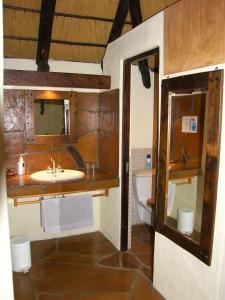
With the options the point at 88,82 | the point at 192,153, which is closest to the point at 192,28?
the point at 192,153

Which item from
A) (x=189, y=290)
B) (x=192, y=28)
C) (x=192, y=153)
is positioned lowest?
(x=189, y=290)

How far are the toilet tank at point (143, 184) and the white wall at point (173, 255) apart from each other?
1.47ft

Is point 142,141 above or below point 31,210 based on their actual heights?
above

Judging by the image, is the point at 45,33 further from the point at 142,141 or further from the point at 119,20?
the point at 142,141

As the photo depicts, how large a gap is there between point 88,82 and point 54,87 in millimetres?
418

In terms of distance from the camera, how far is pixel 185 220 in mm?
2252

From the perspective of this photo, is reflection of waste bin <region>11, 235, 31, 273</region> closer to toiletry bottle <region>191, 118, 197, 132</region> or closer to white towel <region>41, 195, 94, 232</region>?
white towel <region>41, 195, 94, 232</region>

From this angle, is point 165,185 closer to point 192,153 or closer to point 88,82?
point 192,153

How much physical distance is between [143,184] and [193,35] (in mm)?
2084

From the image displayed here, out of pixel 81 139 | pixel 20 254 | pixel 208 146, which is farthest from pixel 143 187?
pixel 208 146

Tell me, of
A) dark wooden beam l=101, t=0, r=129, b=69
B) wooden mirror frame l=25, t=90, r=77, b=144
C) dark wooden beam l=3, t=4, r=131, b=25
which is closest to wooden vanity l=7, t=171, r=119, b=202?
wooden mirror frame l=25, t=90, r=77, b=144

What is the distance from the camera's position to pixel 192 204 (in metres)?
2.38

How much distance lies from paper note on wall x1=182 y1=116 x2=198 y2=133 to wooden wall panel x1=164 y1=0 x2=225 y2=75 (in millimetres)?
456

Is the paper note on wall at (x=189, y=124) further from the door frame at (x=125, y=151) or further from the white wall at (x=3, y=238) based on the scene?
the white wall at (x=3, y=238)
